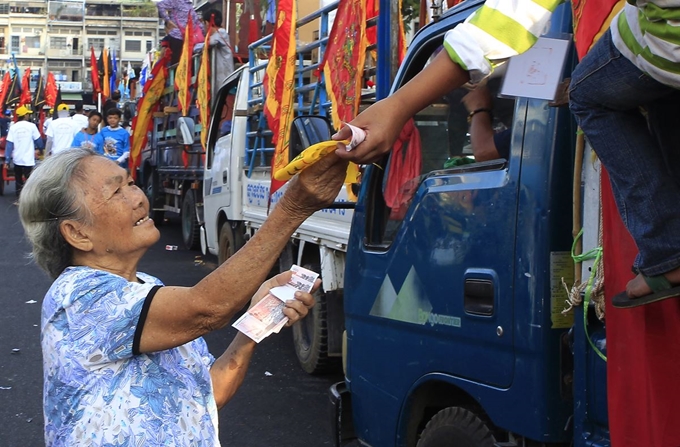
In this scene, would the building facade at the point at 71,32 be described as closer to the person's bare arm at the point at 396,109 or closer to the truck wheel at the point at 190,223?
the truck wheel at the point at 190,223

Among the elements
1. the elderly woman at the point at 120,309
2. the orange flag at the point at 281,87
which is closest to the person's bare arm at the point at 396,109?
the elderly woman at the point at 120,309

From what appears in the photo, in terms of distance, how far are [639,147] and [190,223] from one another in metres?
11.1

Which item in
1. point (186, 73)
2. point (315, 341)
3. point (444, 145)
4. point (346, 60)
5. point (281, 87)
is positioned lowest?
point (315, 341)

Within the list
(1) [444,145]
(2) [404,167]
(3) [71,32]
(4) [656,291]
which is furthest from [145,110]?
(3) [71,32]

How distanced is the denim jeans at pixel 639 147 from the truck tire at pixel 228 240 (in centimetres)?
681

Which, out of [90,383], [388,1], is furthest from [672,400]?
[388,1]

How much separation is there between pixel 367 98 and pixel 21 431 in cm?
301

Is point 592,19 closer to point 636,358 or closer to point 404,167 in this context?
point 636,358

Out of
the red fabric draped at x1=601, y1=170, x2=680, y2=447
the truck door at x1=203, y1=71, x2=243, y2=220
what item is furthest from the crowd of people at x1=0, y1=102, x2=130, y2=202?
the red fabric draped at x1=601, y1=170, x2=680, y2=447

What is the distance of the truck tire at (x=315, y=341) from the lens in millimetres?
6148

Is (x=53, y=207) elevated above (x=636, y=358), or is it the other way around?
(x=53, y=207)

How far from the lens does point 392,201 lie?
11.3 feet

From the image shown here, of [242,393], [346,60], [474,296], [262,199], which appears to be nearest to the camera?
[474,296]

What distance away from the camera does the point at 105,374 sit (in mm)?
2014
